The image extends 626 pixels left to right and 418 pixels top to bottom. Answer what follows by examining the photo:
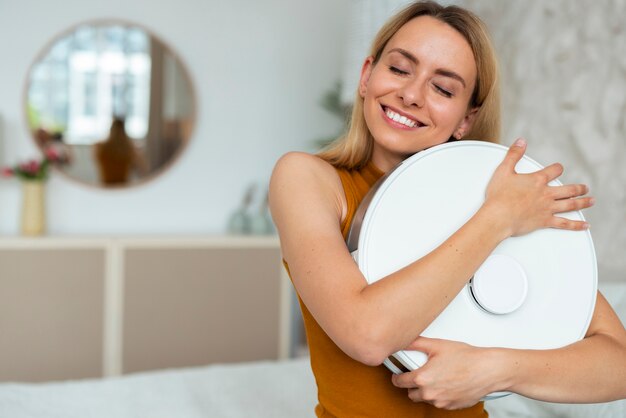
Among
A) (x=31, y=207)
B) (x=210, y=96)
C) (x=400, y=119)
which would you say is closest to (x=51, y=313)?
(x=31, y=207)

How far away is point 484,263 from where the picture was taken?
3.85 ft

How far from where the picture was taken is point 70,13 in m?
3.96

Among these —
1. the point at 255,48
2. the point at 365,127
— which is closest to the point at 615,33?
the point at 365,127

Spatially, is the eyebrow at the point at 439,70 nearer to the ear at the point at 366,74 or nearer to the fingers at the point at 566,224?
the ear at the point at 366,74

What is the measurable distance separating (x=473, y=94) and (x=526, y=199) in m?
0.27

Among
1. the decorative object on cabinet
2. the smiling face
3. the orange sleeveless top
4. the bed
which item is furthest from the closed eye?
the decorative object on cabinet

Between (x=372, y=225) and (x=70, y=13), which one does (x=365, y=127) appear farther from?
(x=70, y=13)

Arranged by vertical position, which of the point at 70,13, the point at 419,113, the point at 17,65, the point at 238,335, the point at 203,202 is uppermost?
the point at 419,113

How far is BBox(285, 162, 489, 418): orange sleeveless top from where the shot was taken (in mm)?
1278

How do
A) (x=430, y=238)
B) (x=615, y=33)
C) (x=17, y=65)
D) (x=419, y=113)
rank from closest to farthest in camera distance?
(x=430, y=238), (x=419, y=113), (x=615, y=33), (x=17, y=65)

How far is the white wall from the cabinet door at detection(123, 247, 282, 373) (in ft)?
1.58

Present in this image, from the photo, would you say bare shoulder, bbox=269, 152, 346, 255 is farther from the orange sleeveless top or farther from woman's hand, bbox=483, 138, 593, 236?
woman's hand, bbox=483, 138, 593, 236

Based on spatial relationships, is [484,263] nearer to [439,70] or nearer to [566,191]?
[566,191]

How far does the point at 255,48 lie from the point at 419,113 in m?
3.25
